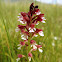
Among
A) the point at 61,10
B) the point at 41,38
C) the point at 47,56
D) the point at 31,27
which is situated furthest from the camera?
the point at 61,10

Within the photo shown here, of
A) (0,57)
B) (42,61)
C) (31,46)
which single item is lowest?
(42,61)

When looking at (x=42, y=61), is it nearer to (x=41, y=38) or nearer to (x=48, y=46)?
(x=48, y=46)

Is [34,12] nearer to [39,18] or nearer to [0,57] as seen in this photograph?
[39,18]

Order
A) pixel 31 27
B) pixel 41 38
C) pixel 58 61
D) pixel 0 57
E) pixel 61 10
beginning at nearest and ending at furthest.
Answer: pixel 31 27, pixel 0 57, pixel 58 61, pixel 41 38, pixel 61 10

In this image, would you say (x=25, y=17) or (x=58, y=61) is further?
(x=58, y=61)

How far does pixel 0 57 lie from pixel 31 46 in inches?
22.7

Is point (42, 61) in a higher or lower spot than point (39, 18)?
lower

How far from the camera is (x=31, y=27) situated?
0.80 m

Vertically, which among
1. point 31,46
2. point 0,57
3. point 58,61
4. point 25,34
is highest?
point 25,34

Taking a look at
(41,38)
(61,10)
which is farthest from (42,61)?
(61,10)

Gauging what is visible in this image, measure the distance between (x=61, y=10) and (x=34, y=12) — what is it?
18.0ft

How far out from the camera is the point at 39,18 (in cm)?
87

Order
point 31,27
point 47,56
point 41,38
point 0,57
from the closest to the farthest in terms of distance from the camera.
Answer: point 31,27 → point 0,57 → point 47,56 → point 41,38

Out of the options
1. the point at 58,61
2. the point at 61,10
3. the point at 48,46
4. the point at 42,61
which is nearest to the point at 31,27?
the point at 42,61
